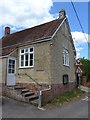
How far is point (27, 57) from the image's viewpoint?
18.9 metres

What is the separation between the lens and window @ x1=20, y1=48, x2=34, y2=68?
1860 centimetres

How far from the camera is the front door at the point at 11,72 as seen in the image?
1808 cm

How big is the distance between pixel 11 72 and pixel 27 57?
2016 millimetres

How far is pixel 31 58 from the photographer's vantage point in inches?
734

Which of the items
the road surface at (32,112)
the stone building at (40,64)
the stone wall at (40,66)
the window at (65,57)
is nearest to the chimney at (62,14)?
the stone building at (40,64)

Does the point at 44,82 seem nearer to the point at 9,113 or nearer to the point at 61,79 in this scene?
the point at 61,79

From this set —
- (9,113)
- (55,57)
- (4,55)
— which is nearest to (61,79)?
(55,57)

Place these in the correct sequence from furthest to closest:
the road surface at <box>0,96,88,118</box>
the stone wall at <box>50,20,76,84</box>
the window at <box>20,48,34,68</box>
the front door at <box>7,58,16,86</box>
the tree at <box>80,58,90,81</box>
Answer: the tree at <box>80,58,90,81</box>, the window at <box>20,48,34,68</box>, the front door at <box>7,58,16,86</box>, the stone wall at <box>50,20,76,84</box>, the road surface at <box>0,96,88,118</box>

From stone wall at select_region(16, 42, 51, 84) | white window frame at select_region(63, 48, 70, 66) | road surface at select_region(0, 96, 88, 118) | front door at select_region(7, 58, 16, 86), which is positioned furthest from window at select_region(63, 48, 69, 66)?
road surface at select_region(0, 96, 88, 118)

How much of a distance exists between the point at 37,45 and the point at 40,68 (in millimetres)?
2138

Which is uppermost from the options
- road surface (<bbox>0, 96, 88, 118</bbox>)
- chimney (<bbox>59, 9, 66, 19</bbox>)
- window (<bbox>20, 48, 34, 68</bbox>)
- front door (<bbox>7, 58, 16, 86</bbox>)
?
chimney (<bbox>59, 9, 66, 19</bbox>)

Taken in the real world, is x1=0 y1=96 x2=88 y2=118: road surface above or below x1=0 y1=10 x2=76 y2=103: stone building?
below

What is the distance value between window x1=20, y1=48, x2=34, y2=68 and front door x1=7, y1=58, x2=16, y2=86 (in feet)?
2.66

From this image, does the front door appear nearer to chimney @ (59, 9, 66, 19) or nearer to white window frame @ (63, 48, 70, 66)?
white window frame @ (63, 48, 70, 66)
